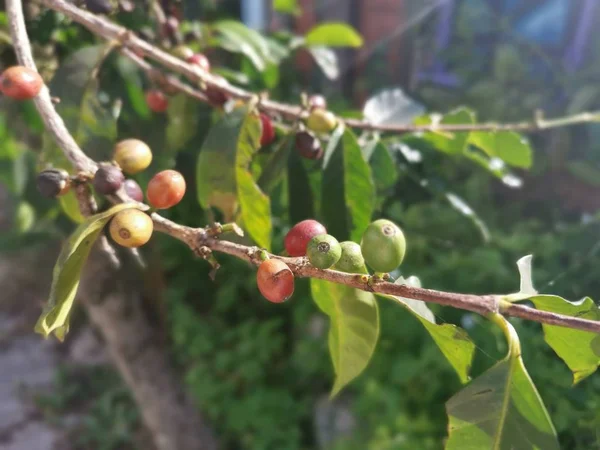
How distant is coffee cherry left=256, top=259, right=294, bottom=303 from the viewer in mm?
488

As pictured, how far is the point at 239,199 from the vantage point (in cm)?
73

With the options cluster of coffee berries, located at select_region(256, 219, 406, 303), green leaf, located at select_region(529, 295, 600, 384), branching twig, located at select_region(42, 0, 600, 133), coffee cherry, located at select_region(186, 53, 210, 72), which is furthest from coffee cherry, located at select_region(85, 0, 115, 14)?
green leaf, located at select_region(529, 295, 600, 384)

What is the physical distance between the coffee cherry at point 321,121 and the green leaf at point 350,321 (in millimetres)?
258

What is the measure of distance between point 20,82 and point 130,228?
264mm

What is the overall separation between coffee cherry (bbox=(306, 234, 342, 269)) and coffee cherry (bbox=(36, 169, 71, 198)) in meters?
0.27

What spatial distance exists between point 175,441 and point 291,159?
4.99 ft

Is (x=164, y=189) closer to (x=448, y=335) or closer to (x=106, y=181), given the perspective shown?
(x=106, y=181)

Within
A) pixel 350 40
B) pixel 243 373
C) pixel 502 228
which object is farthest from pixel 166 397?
pixel 502 228

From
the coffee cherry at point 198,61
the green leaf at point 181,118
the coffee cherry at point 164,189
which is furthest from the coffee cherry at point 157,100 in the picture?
the coffee cherry at point 164,189

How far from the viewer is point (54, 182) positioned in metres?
0.58

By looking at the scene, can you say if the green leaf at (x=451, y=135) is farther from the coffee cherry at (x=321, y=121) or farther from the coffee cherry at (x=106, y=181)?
the coffee cherry at (x=106, y=181)

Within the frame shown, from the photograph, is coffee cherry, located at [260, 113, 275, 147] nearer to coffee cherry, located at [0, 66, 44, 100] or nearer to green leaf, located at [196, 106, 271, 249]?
green leaf, located at [196, 106, 271, 249]

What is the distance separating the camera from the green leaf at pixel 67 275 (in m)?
0.51

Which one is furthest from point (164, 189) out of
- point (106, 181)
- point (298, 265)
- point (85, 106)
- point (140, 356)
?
point (140, 356)
